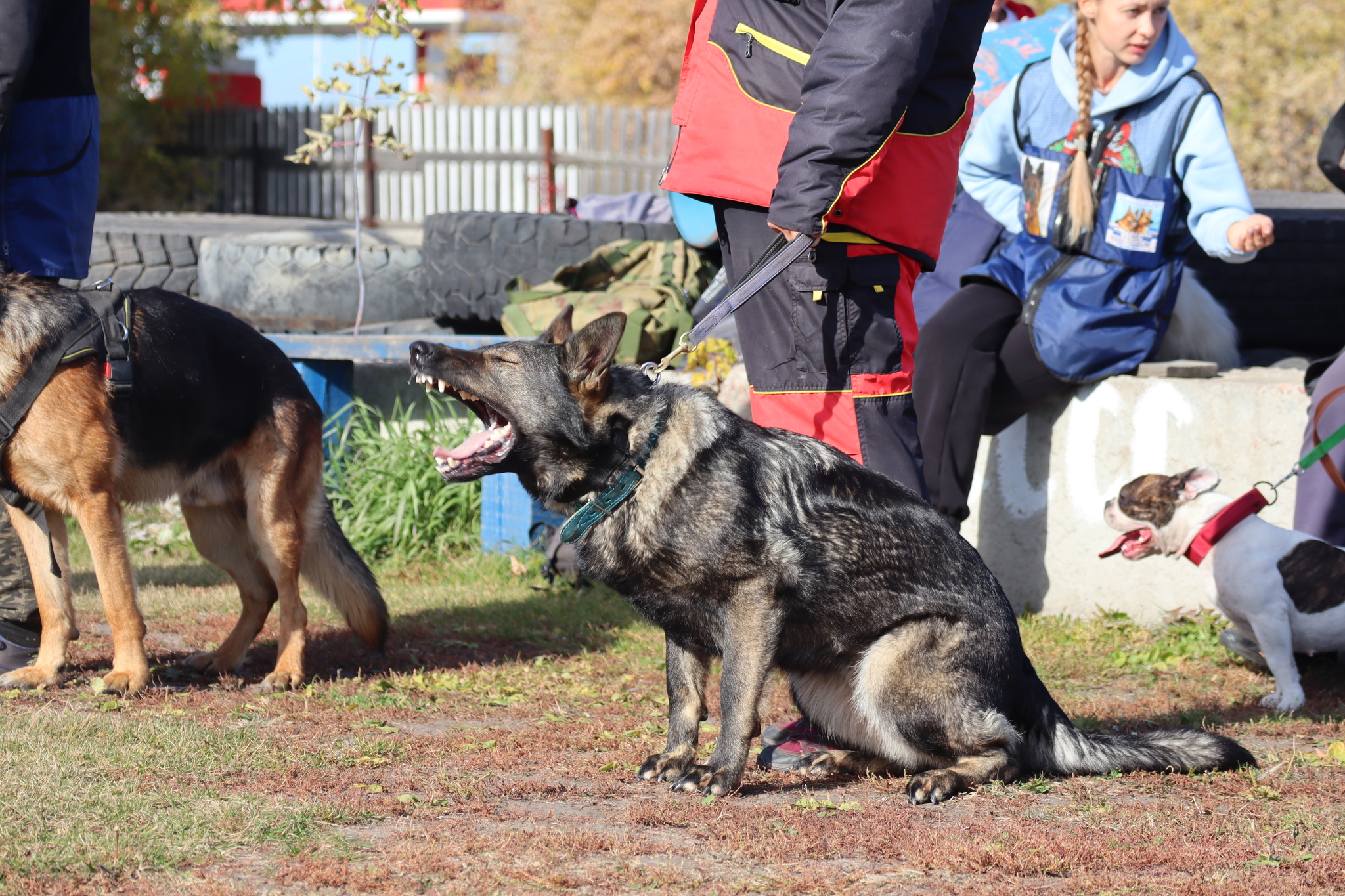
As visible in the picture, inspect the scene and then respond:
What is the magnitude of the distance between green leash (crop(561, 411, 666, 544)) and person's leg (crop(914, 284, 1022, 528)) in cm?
209

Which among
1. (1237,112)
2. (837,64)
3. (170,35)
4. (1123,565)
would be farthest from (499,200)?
(837,64)

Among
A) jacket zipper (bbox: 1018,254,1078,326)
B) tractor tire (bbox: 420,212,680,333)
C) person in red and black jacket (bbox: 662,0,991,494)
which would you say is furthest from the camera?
tractor tire (bbox: 420,212,680,333)

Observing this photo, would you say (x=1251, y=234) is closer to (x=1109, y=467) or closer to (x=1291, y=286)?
(x=1109, y=467)

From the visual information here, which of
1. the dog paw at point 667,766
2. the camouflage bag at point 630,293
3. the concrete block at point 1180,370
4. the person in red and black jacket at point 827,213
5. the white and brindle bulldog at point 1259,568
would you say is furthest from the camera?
the camouflage bag at point 630,293

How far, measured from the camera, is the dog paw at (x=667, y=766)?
320cm

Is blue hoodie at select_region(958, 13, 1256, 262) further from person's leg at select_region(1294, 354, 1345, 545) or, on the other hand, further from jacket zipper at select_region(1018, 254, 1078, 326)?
person's leg at select_region(1294, 354, 1345, 545)

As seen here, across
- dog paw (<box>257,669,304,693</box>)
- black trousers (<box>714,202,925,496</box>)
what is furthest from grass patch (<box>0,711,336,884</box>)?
black trousers (<box>714,202,925,496</box>)

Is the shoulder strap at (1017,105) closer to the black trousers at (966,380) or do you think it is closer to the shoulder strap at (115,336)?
the black trousers at (966,380)

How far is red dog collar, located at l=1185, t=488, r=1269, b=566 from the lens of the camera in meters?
4.40

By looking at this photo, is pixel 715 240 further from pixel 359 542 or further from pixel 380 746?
pixel 380 746

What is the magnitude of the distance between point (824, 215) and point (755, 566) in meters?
0.94

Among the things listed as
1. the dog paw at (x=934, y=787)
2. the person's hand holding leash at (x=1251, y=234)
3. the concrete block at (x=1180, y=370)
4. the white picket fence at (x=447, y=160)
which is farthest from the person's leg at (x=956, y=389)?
the white picket fence at (x=447, y=160)

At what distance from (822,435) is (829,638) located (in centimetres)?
62

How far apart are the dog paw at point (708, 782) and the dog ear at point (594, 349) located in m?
1.04
